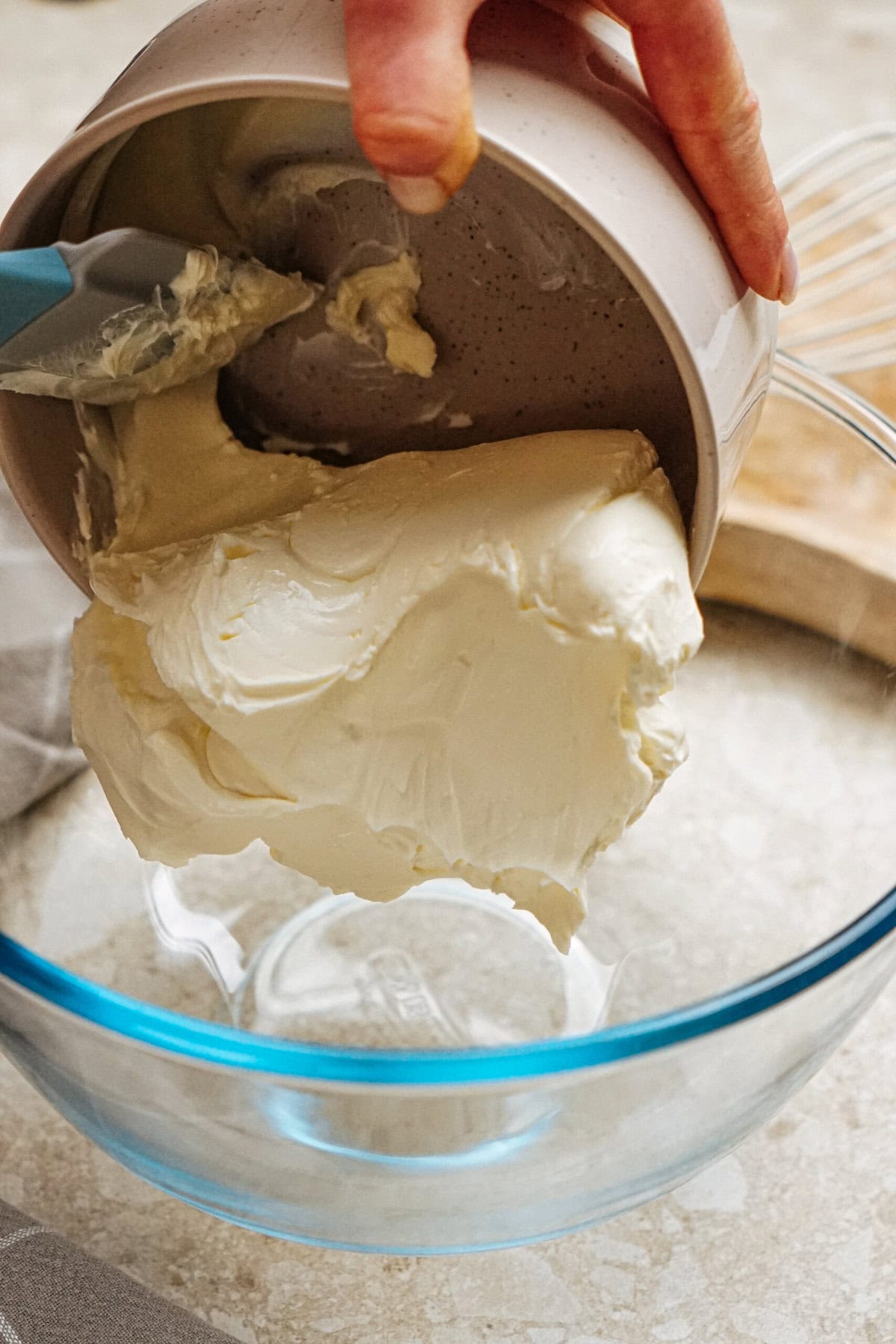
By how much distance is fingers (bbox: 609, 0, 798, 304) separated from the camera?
464 mm

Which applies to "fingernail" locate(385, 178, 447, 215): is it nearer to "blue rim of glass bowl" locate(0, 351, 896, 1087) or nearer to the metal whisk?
"blue rim of glass bowl" locate(0, 351, 896, 1087)

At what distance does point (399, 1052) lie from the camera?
0.41 meters

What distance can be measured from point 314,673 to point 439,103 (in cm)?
22

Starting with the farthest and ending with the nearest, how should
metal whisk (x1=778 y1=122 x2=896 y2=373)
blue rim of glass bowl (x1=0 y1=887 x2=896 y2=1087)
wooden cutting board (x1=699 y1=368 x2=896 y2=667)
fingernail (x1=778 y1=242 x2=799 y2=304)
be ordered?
metal whisk (x1=778 y1=122 x2=896 y2=373), wooden cutting board (x1=699 y1=368 x2=896 y2=667), fingernail (x1=778 y1=242 x2=799 y2=304), blue rim of glass bowl (x1=0 y1=887 x2=896 y2=1087)

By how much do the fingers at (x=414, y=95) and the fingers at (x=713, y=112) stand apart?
0.08m

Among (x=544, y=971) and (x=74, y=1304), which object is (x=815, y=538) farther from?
(x=74, y=1304)

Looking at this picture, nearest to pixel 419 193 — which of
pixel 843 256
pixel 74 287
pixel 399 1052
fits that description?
pixel 74 287

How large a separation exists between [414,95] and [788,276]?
178 mm

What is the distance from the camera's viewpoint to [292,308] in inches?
23.0

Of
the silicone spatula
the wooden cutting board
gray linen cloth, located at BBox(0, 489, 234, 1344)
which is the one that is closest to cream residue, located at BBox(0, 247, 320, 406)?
the silicone spatula

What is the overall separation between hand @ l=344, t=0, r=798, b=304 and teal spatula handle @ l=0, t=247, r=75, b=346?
0.14 meters

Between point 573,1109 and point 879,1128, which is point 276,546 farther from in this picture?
point 879,1128

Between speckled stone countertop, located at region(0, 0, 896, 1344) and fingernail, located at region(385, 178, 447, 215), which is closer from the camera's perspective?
fingernail, located at region(385, 178, 447, 215)

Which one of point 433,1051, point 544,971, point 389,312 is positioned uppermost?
point 389,312
